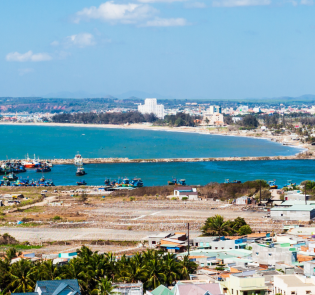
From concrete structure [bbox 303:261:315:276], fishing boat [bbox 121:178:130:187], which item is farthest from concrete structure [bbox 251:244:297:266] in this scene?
fishing boat [bbox 121:178:130:187]

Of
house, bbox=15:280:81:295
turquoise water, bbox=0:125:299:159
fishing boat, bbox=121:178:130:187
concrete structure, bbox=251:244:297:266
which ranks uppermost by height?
house, bbox=15:280:81:295

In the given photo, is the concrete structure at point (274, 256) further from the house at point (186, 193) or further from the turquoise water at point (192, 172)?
the turquoise water at point (192, 172)

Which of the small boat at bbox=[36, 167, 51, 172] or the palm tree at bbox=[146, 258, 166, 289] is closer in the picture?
the palm tree at bbox=[146, 258, 166, 289]

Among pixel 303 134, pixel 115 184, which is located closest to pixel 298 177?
pixel 115 184

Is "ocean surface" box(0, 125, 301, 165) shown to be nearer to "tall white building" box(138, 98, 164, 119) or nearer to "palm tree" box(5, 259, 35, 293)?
"palm tree" box(5, 259, 35, 293)

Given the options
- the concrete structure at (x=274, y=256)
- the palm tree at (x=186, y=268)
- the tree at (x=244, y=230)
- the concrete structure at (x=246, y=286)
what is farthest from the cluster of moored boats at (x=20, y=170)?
the concrete structure at (x=246, y=286)

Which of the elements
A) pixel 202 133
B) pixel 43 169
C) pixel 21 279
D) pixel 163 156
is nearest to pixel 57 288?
pixel 21 279
